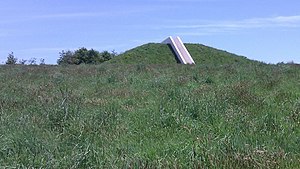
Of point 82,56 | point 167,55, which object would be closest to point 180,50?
point 167,55

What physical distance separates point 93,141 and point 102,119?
1175mm

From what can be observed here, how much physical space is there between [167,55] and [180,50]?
6.69 feet

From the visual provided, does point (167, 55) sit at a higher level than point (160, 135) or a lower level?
higher

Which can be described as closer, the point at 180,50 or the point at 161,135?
the point at 161,135

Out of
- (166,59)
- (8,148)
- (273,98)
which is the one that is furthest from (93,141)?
(166,59)

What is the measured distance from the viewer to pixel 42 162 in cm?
471

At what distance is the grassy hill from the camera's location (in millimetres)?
49062

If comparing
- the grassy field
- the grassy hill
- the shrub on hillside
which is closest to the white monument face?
the grassy hill

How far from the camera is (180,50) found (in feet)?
173

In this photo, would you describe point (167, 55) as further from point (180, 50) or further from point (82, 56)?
point (82, 56)

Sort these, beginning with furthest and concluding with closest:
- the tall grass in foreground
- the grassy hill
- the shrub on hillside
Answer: the shrub on hillside → the grassy hill → the tall grass in foreground

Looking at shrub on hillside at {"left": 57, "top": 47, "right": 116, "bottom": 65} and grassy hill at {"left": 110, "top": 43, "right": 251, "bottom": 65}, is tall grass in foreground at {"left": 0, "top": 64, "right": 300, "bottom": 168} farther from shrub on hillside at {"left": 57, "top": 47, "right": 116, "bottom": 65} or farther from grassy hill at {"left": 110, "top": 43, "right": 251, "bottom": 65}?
shrub on hillside at {"left": 57, "top": 47, "right": 116, "bottom": 65}

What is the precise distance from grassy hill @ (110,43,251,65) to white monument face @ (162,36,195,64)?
23.3 inches

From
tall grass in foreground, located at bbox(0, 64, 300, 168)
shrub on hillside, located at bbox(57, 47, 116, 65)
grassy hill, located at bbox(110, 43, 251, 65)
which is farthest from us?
shrub on hillside, located at bbox(57, 47, 116, 65)
